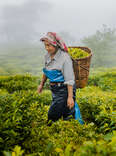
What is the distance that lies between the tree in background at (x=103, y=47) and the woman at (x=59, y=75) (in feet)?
116

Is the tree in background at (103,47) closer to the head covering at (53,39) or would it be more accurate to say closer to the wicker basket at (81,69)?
the wicker basket at (81,69)

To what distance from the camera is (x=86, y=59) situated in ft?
10.5

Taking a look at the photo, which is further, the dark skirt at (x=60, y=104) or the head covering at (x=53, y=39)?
the dark skirt at (x=60, y=104)

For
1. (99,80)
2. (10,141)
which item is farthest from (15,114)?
(99,80)

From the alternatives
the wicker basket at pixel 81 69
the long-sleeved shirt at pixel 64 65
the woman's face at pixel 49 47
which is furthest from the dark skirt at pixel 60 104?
the woman's face at pixel 49 47

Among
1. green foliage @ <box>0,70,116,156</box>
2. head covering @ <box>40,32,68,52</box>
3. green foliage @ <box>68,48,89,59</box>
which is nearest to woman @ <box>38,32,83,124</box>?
head covering @ <box>40,32,68,52</box>

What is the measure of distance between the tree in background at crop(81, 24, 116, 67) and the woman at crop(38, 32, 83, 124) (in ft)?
116

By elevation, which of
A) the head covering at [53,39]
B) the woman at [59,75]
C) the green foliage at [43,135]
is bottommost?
the green foliage at [43,135]

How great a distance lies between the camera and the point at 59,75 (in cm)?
288

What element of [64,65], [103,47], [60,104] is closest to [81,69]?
[64,65]

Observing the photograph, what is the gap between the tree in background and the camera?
128 feet

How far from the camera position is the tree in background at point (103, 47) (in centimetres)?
3900

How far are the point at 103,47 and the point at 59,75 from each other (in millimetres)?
39188

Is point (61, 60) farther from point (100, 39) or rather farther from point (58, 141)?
point (100, 39)
